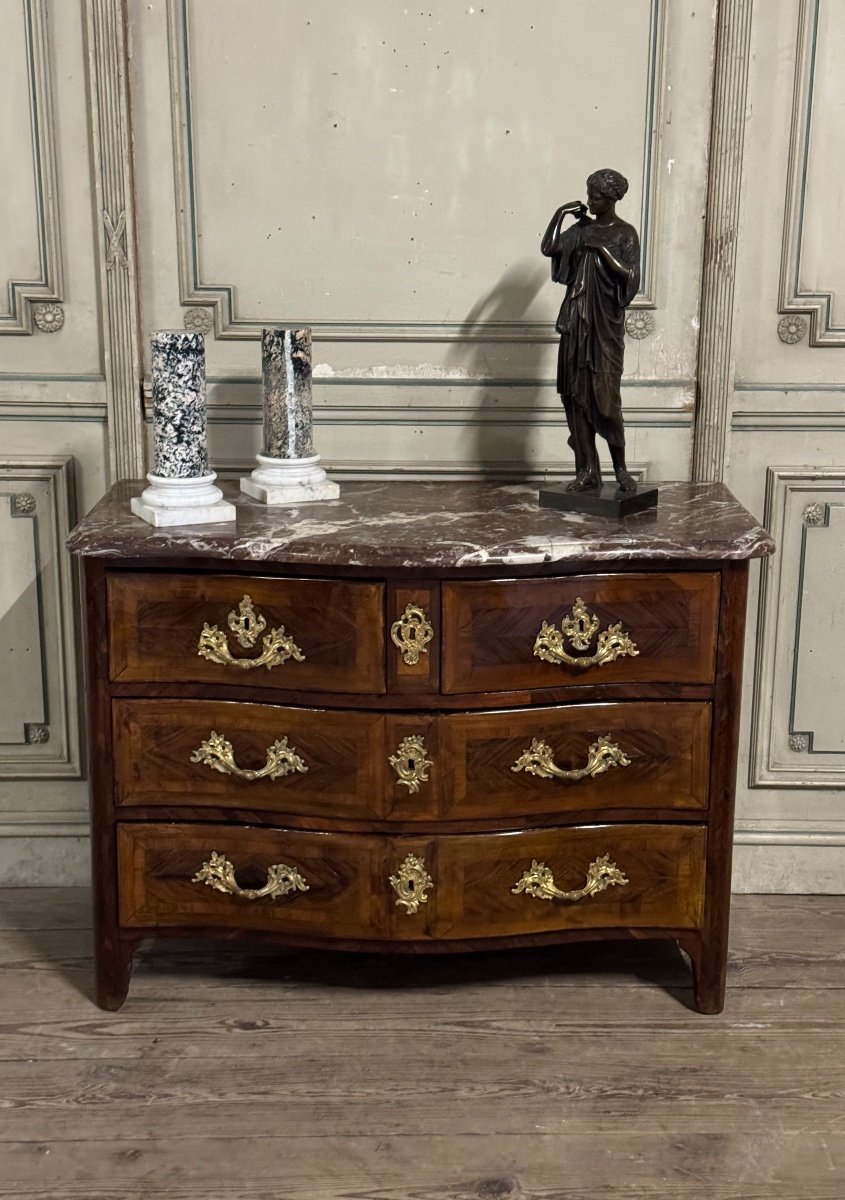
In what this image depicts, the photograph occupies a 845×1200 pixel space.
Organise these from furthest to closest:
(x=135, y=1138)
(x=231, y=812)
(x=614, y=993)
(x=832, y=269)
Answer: (x=832, y=269)
(x=614, y=993)
(x=231, y=812)
(x=135, y=1138)

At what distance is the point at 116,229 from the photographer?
2.75 meters

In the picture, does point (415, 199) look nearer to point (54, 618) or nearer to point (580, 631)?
point (580, 631)

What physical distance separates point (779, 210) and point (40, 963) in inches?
90.6

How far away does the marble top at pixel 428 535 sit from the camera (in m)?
2.22

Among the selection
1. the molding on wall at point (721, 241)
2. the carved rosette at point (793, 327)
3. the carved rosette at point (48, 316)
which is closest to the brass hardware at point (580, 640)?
the molding on wall at point (721, 241)

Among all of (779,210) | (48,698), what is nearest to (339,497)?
(48,698)

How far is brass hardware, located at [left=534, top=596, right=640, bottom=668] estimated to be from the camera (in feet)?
7.56

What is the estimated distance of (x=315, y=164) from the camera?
2750 millimetres

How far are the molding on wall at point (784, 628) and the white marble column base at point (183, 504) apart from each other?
129cm

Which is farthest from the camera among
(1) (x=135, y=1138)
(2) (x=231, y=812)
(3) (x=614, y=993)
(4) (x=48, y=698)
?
(4) (x=48, y=698)

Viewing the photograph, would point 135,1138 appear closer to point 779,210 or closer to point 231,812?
point 231,812

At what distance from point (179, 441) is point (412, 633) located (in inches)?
23.3

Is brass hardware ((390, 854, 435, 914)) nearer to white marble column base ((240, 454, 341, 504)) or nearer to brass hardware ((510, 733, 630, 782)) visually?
brass hardware ((510, 733, 630, 782))

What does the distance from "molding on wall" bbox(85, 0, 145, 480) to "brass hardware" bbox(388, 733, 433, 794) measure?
99 centimetres
